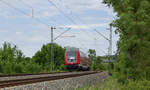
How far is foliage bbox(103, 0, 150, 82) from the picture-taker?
8.77m

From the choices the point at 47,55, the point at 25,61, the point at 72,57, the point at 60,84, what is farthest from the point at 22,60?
the point at 47,55

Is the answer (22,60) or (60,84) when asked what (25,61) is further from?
(60,84)

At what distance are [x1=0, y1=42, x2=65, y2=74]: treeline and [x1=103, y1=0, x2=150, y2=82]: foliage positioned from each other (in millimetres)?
27208

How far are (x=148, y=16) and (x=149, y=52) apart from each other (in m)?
1.08

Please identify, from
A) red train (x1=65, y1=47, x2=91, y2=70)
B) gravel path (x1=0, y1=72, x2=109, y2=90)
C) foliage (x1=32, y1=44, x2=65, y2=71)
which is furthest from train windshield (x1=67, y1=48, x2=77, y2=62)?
foliage (x1=32, y1=44, x2=65, y2=71)

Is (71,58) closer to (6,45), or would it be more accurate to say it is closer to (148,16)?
(6,45)

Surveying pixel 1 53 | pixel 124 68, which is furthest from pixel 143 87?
pixel 1 53

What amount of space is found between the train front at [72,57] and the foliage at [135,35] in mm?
35280

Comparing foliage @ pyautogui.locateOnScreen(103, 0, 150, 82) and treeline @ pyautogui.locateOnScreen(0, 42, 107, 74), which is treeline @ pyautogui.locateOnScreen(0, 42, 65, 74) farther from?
foliage @ pyautogui.locateOnScreen(103, 0, 150, 82)

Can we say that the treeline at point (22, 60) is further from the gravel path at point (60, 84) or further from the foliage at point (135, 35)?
the foliage at point (135, 35)

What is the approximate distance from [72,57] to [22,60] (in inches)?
866

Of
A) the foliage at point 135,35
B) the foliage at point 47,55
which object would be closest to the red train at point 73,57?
the foliage at point 135,35

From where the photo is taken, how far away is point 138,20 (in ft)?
29.1

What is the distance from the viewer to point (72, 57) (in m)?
46.2
